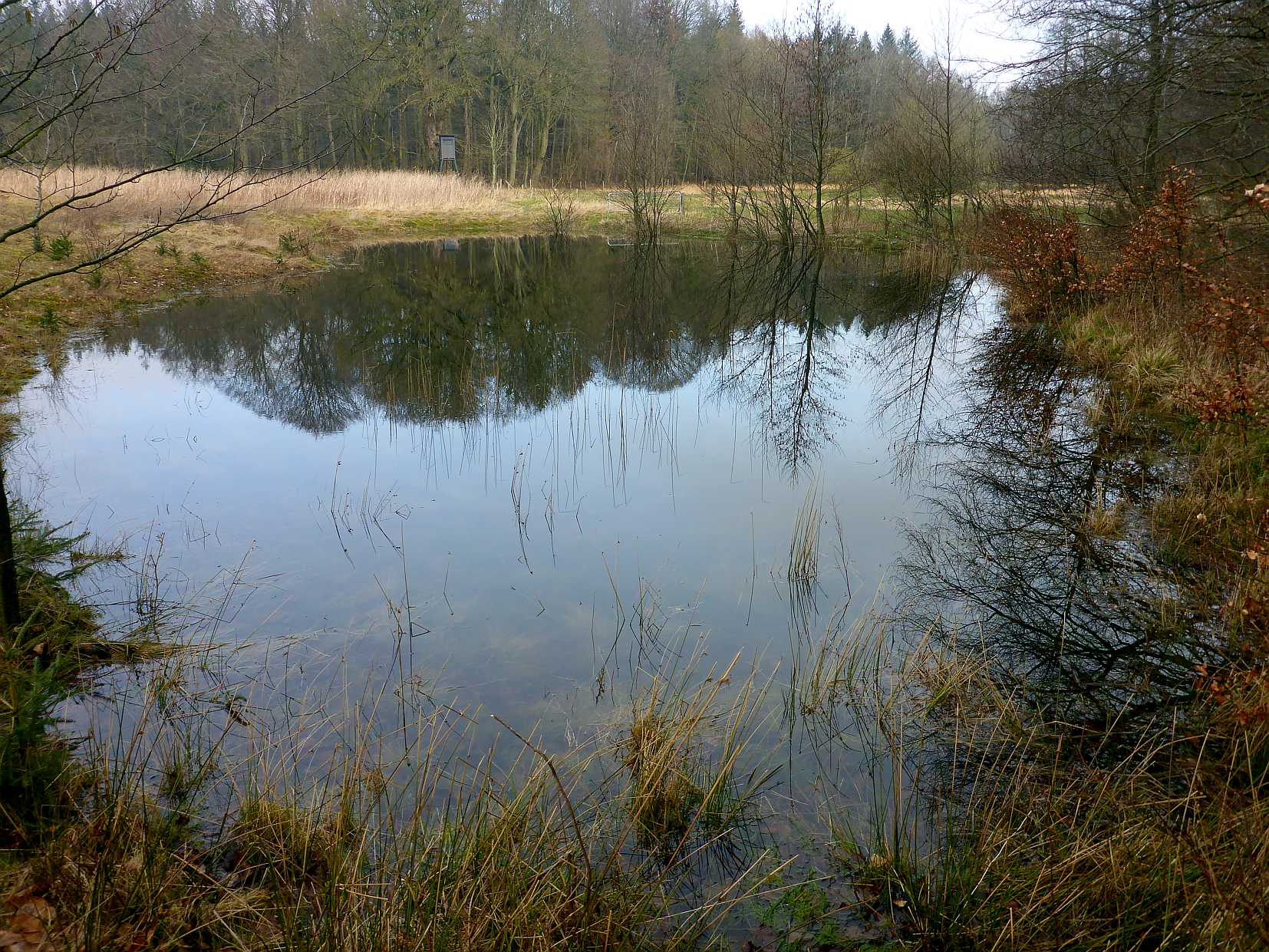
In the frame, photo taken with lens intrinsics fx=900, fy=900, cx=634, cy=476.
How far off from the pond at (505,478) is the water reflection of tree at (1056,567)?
0.30 m

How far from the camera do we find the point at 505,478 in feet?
21.8

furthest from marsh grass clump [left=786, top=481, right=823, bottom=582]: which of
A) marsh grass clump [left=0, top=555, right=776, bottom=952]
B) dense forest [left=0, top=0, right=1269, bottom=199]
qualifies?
dense forest [left=0, top=0, right=1269, bottom=199]

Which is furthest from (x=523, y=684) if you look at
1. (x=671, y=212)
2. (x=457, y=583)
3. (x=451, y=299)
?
(x=671, y=212)

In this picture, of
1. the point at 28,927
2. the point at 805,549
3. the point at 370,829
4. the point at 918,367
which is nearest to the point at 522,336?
the point at 918,367

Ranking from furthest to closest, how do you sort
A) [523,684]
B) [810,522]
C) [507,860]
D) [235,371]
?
[235,371], [810,522], [523,684], [507,860]

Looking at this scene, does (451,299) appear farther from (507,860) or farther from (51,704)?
(507,860)

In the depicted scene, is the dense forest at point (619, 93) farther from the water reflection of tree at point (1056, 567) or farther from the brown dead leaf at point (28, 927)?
the water reflection of tree at point (1056, 567)

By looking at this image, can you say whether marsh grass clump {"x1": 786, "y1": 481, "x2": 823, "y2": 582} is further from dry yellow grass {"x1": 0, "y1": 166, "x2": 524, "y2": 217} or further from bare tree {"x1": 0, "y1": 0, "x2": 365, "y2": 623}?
dry yellow grass {"x1": 0, "y1": 166, "x2": 524, "y2": 217}

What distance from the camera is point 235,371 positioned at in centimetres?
1006

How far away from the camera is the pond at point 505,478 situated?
14.1 ft

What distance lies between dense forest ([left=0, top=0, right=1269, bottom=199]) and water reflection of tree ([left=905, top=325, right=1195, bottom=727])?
342 cm

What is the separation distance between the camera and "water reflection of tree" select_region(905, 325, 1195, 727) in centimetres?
390

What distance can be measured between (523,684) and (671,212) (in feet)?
80.0

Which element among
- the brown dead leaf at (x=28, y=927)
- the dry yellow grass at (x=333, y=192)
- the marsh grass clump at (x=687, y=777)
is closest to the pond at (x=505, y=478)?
the marsh grass clump at (x=687, y=777)
